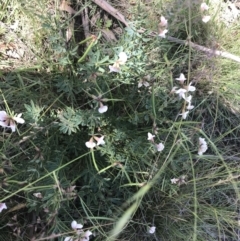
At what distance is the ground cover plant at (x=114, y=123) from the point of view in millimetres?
1396

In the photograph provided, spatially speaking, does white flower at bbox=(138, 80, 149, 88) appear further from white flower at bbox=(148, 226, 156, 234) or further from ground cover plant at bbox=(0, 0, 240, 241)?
white flower at bbox=(148, 226, 156, 234)

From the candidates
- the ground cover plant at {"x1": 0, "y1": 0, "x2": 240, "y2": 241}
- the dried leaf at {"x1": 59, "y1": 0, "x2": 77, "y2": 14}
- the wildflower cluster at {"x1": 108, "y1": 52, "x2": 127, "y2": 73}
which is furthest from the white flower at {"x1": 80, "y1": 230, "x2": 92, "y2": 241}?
the dried leaf at {"x1": 59, "y1": 0, "x2": 77, "y2": 14}

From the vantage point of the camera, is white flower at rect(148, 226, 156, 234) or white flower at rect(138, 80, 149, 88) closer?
white flower at rect(138, 80, 149, 88)

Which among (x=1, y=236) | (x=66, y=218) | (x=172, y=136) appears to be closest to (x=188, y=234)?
(x=172, y=136)

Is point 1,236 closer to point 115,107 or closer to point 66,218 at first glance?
point 66,218

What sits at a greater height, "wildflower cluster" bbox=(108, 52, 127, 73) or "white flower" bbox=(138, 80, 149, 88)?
"wildflower cluster" bbox=(108, 52, 127, 73)

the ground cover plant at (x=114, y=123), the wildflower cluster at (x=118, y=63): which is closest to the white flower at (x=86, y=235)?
the ground cover plant at (x=114, y=123)

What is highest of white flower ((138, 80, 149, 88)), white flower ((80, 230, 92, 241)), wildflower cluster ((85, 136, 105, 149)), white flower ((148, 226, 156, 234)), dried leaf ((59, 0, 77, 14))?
dried leaf ((59, 0, 77, 14))

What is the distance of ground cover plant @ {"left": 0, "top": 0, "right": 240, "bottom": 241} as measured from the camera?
4.58 feet

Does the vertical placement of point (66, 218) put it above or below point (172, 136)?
below

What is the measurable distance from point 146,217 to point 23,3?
119 cm

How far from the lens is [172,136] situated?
1603 mm

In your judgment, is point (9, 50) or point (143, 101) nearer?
point (143, 101)

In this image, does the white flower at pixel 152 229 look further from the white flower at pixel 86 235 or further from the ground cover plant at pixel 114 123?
the white flower at pixel 86 235
